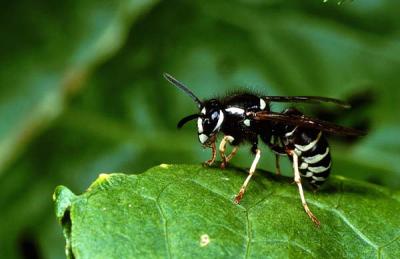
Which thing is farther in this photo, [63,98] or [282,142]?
[63,98]

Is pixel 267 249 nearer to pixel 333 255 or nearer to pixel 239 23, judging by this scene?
pixel 333 255

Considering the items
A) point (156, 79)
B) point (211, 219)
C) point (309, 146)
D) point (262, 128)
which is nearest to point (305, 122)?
point (309, 146)

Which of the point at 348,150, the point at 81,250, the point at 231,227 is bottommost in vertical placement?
the point at 348,150

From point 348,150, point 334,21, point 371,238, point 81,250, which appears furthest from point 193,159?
point 81,250

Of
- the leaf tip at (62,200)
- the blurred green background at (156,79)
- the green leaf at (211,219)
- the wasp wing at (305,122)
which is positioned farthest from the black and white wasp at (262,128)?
the blurred green background at (156,79)

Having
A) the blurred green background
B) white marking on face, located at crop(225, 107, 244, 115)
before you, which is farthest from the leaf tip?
the blurred green background
